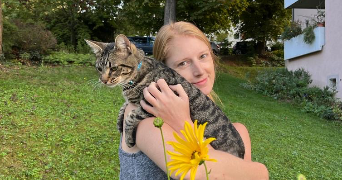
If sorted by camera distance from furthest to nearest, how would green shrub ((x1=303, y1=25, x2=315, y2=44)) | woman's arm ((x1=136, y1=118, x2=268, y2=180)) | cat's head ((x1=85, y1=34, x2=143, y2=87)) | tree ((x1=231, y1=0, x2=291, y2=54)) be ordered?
tree ((x1=231, y1=0, x2=291, y2=54)) → green shrub ((x1=303, y1=25, x2=315, y2=44)) → cat's head ((x1=85, y1=34, x2=143, y2=87)) → woman's arm ((x1=136, y1=118, x2=268, y2=180))

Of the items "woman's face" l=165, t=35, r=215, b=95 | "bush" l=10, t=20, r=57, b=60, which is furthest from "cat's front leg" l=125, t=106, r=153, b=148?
"bush" l=10, t=20, r=57, b=60

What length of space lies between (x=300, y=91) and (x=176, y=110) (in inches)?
379

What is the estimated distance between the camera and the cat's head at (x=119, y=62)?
6.97 feet

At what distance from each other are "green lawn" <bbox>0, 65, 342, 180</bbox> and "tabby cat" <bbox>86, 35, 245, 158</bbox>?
1.03 feet

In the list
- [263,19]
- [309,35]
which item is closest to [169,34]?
[309,35]

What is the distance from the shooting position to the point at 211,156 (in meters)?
1.18

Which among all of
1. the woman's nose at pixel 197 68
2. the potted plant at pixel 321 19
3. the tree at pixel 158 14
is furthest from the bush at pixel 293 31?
the woman's nose at pixel 197 68

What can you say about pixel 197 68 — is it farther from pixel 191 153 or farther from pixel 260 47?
pixel 260 47

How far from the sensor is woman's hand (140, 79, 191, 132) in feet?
4.44

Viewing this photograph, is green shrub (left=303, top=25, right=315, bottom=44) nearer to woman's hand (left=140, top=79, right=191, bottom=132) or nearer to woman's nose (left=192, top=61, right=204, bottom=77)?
woman's nose (left=192, top=61, right=204, bottom=77)

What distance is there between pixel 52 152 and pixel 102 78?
2623mm

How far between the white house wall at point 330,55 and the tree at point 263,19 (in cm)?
1034

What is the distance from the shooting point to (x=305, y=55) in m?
11.1

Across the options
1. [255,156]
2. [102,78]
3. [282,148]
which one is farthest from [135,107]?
[282,148]
